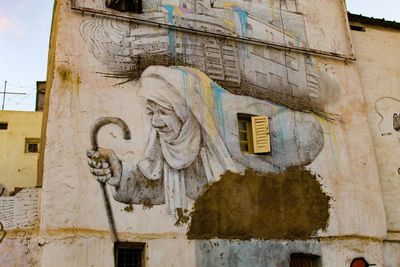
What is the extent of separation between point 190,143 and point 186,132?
29 cm

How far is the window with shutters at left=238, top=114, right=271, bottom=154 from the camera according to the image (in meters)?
13.8

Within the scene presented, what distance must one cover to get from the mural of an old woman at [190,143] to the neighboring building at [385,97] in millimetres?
2828

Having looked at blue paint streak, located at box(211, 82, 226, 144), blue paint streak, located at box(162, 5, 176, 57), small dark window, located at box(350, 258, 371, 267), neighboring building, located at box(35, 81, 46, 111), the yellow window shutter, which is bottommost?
small dark window, located at box(350, 258, 371, 267)

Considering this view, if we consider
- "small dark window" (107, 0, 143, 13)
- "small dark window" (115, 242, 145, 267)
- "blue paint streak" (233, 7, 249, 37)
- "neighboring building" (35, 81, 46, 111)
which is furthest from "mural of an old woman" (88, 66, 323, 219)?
"neighboring building" (35, 81, 46, 111)

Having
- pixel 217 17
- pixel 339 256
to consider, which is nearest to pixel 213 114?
pixel 217 17

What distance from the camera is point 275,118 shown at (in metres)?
14.5

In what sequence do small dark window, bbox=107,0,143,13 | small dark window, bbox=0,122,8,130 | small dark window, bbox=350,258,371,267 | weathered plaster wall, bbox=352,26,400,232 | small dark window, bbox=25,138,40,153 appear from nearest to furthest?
1. small dark window, bbox=107,0,143,13
2. small dark window, bbox=350,258,371,267
3. weathered plaster wall, bbox=352,26,400,232
4. small dark window, bbox=25,138,40,153
5. small dark window, bbox=0,122,8,130

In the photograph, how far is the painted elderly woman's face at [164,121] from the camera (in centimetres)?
1292

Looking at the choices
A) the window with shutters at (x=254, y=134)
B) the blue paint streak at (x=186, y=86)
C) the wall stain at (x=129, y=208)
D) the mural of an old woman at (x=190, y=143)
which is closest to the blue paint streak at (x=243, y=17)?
the mural of an old woman at (x=190, y=143)

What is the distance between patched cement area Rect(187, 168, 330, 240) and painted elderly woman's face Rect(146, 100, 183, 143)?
1.58 m

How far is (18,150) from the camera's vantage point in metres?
26.0

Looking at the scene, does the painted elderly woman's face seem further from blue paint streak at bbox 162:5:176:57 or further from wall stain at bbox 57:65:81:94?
wall stain at bbox 57:65:81:94

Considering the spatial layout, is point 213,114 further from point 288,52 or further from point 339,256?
point 339,256

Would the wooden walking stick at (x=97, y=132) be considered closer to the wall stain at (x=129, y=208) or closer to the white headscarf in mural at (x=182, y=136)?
the wall stain at (x=129, y=208)
